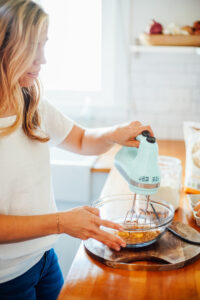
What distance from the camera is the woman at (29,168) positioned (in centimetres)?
90

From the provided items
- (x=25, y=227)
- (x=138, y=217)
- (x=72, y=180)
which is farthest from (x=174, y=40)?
(x=25, y=227)

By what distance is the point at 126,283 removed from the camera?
86cm

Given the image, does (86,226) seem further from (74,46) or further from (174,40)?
(74,46)

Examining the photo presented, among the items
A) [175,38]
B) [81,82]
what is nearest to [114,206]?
[175,38]

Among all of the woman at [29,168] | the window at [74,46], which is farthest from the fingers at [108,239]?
the window at [74,46]

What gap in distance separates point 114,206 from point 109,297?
410mm

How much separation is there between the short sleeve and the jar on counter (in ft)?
1.33

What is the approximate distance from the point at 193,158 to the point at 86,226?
0.65 metres

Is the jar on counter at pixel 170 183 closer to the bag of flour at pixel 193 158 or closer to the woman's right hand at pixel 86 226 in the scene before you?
the bag of flour at pixel 193 158

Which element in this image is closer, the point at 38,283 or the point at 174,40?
the point at 38,283

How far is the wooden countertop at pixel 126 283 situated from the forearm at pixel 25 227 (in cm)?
13

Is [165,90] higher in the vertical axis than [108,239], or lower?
higher

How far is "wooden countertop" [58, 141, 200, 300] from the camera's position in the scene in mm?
816

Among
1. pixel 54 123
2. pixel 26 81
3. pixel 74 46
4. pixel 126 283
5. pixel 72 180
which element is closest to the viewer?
pixel 126 283
